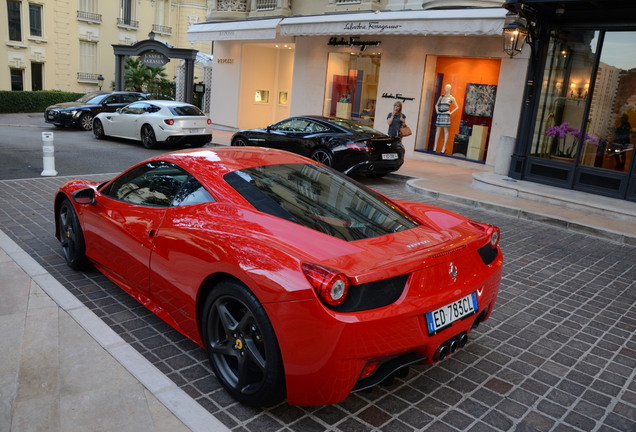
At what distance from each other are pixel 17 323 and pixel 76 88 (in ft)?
122

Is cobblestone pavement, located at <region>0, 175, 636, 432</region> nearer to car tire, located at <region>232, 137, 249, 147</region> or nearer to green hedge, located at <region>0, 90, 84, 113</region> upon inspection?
car tire, located at <region>232, 137, 249, 147</region>

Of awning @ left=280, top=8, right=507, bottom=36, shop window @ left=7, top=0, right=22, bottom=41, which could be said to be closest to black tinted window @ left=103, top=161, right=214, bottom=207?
awning @ left=280, top=8, right=507, bottom=36

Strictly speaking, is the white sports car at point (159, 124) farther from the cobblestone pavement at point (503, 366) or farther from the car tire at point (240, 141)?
the cobblestone pavement at point (503, 366)

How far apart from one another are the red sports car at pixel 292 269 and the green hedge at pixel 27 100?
97.1 feet

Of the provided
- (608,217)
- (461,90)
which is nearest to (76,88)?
(461,90)

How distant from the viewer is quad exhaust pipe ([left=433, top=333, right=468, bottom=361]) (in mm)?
3169

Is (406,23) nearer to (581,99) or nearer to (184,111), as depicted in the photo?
(581,99)

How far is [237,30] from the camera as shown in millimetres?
20391

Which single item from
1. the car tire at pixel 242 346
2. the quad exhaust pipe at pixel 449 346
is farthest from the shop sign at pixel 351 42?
the car tire at pixel 242 346

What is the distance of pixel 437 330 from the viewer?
310cm

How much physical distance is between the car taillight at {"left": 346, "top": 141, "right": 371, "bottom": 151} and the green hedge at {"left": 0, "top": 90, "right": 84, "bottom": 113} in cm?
2533

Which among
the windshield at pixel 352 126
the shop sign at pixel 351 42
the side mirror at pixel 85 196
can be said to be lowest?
the side mirror at pixel 85 196

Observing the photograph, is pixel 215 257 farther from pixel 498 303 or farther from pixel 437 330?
pixel 498 303

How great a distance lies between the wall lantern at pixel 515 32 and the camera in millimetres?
10891
